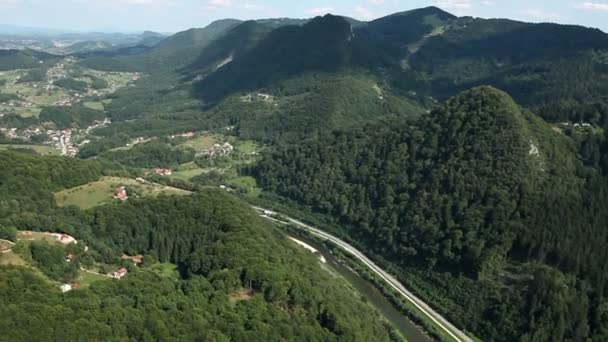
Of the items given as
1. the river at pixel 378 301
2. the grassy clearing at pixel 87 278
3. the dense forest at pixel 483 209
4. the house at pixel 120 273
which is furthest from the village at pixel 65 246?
the dense forest at pixel 483 209

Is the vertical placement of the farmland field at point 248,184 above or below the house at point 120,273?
below

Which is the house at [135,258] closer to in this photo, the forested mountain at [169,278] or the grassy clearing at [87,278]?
the forested mountain at [169,278]

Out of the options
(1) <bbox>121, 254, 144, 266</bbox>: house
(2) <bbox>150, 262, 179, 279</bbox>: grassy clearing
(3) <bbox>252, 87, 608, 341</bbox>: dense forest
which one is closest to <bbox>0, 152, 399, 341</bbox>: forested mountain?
(2) <bbox>150, 262, 179, 279</bbox>: grassy clearing

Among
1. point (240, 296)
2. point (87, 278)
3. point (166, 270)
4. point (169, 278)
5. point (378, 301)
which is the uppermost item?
point (87, 278)

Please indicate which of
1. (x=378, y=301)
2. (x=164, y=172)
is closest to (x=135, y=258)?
(x=378, y=301)

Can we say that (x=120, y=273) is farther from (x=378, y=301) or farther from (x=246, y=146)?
(x=246, y=146)

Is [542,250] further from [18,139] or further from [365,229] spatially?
[18,139]
